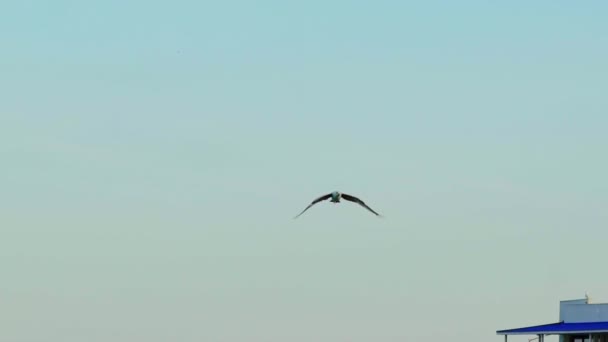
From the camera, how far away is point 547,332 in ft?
337

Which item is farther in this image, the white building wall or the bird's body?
the white building wall

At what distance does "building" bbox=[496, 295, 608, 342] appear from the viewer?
3915 inches

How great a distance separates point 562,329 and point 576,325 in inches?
43.1

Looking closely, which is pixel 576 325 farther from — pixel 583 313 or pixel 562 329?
pixel 583 313

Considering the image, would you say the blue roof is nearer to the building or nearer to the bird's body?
the building

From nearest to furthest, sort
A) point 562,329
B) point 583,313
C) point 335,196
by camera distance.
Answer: point 335,196
point 562,329
point 583,313

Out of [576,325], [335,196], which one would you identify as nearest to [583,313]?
[576,325]

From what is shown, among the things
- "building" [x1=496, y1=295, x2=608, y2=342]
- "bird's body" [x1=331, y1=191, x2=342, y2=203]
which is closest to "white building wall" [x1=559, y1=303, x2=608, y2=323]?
"building" [x1=496, y1=295, x2=608, y2=342]

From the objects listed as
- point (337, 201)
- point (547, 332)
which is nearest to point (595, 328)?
point (547, 332)

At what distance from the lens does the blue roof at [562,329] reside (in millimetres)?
98250

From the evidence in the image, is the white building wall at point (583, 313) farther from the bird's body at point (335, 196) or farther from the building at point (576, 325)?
the bird's body at point (335, 196)

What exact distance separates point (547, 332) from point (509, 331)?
433 centimetres

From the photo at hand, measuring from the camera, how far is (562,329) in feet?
334

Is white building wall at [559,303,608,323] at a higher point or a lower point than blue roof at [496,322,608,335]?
higher
